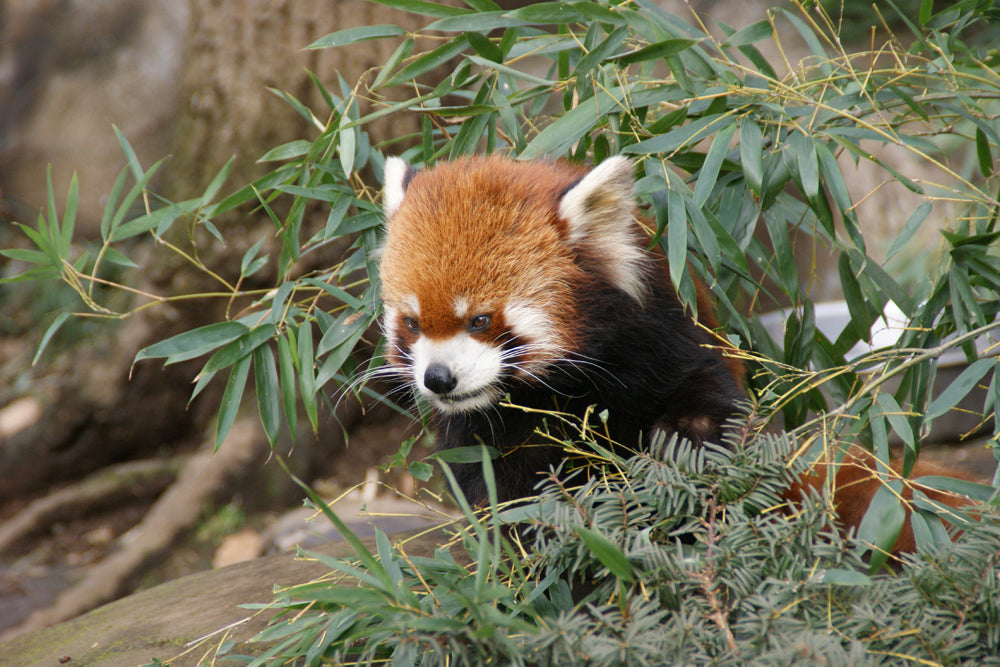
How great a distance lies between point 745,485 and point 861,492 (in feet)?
2.22

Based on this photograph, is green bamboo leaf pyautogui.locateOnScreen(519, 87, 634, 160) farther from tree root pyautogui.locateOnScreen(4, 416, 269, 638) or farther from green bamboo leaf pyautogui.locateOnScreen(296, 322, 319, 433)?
tree root pyautogui.locateOnScreen(4, 416, 269, 638)

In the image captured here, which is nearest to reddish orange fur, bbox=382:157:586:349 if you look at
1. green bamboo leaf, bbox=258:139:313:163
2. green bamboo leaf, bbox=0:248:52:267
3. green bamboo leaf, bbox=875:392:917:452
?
green bamboo leaf, bbox=258:139:313:163

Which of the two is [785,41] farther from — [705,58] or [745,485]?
[745,485]

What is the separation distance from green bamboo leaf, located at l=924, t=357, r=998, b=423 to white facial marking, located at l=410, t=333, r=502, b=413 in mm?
1021

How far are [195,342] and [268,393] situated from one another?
0.24 metres

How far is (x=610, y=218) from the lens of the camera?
2.11m

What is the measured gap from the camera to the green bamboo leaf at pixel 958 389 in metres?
1.84

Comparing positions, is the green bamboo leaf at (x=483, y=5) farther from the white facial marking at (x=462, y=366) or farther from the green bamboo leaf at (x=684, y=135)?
the white facial marking at (x=462, y=366)

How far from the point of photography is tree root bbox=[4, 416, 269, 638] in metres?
4.06

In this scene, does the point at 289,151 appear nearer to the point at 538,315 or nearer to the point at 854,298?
the point at 538,315

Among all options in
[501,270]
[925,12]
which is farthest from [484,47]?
[925,12]

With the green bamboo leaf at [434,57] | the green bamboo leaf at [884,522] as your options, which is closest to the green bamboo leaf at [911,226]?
the green bamboo leaf at [884,522]

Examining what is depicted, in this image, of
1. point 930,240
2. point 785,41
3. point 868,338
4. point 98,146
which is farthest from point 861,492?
point 98,146

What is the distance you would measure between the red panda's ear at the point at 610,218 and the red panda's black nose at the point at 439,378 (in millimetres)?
481
